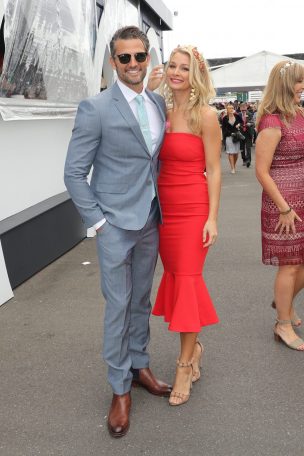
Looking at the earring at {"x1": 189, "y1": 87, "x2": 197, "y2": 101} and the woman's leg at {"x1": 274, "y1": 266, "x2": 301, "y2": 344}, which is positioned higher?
the earring at {"x1": 189, "y1": 87, "x2": 197, "y2": 101}

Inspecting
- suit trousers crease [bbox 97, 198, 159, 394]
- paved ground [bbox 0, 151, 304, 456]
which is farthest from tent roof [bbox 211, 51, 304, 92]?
suit trousers crease [bbox 97, 198, 159, 394]

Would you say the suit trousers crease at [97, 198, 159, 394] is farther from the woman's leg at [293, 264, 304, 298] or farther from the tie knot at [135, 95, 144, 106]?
the woman's leg at [293, 264, 304, 298]

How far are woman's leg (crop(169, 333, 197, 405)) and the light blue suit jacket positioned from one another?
725mm

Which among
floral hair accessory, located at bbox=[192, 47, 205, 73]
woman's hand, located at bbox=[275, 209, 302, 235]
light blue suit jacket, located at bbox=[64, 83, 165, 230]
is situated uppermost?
floral hair accessory, located at bbox=[192, 47, 205, 73]

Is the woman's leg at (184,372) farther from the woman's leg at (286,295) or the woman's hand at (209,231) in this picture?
the woman's leg at (286,295)

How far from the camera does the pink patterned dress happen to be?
9.64 ft

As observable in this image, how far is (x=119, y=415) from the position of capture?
2459 millimetres

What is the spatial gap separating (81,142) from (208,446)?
1504 mm

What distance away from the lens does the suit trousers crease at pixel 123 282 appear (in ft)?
7.68

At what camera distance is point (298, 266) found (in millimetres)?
3234

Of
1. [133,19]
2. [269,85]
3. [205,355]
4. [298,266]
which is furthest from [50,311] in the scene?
[133,19]

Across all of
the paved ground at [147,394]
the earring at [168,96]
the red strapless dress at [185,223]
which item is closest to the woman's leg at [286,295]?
the paved ground at [147,394]

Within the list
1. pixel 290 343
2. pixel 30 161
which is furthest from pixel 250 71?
pixel 290 343

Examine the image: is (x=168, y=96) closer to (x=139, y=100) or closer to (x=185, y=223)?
(x=139, y=100)
